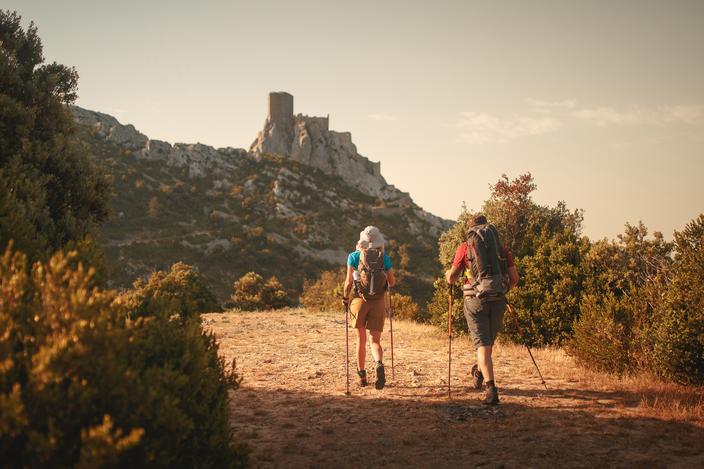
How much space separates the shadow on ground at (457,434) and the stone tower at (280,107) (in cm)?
11071

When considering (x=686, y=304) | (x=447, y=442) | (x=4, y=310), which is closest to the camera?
(x=4, y=310)

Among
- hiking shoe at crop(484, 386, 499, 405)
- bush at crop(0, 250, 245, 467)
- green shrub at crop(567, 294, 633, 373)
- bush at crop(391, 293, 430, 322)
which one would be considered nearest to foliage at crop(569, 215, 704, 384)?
green shrub at crop(567, 294, 633, 373)

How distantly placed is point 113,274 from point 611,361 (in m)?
8.13

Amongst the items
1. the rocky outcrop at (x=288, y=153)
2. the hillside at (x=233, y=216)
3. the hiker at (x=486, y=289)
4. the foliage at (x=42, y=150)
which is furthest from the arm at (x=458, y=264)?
the rocky outcrop at (x=288, y=153)

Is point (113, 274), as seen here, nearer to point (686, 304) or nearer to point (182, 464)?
point (182, 464)

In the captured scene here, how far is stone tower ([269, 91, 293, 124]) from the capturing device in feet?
372

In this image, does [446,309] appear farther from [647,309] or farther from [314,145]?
[314,145]

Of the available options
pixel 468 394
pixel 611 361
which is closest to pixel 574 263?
pixel 611 361

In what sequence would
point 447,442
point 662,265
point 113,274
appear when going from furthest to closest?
1. point 662,265
2. point 447,442
3. point 113,274

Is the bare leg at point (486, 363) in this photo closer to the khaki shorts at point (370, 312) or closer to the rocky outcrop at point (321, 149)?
the khaki shorts at point (370, 312)

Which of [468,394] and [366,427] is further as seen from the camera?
[468,394]

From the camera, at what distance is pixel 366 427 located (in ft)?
20.5

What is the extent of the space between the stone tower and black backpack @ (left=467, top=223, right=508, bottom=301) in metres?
110

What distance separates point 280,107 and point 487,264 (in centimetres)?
11352
